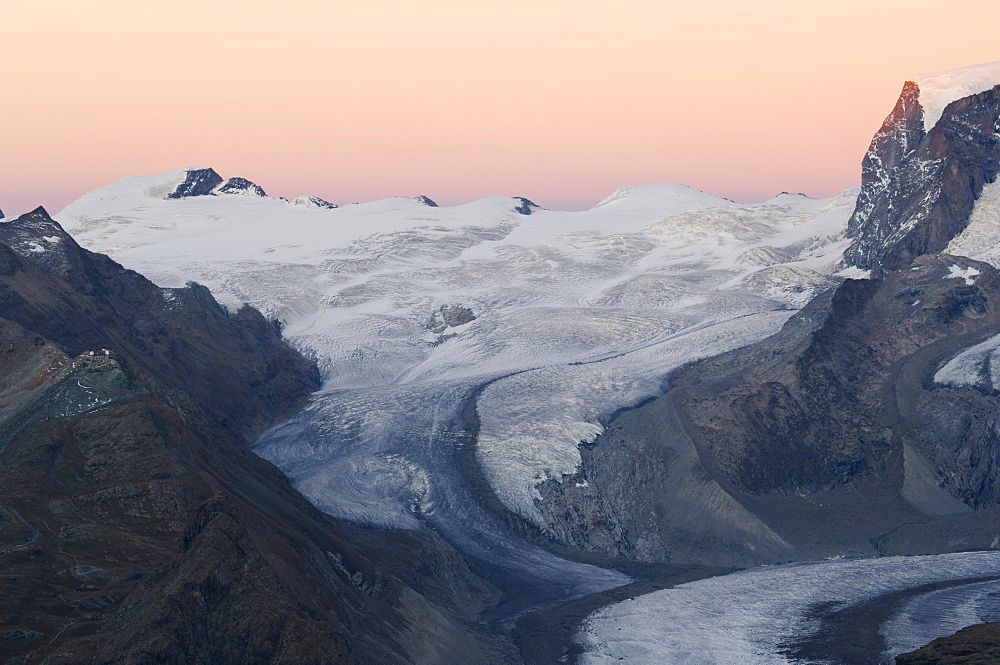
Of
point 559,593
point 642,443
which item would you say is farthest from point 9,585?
point 642,443

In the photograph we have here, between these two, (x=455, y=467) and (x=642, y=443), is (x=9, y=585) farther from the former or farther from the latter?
(x=642, y=443)

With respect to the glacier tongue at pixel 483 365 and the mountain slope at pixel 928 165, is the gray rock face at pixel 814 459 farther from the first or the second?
the mountain slope at pixel 928 165

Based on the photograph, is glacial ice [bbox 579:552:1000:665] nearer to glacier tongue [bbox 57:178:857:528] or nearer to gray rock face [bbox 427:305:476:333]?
glacier tongue [bbox 57:178:857:528]

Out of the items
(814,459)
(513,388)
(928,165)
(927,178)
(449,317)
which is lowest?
(814,459)

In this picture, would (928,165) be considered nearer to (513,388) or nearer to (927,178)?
(927,178)

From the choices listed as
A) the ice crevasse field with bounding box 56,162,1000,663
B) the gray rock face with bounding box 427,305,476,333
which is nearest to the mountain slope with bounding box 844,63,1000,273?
the ice crevasse field with bounding box 56,162,1000,663

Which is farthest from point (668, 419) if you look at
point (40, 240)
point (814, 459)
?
point (40, 240)
